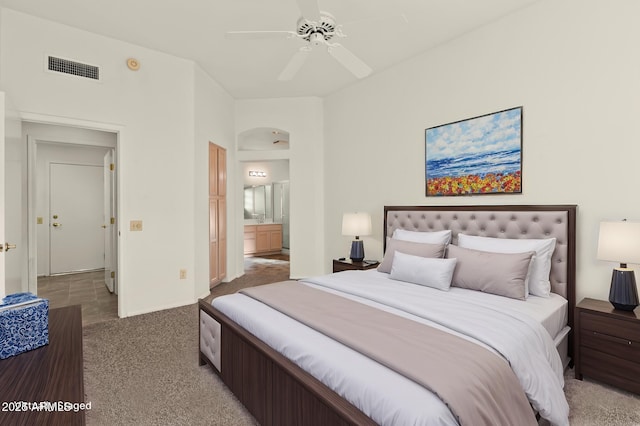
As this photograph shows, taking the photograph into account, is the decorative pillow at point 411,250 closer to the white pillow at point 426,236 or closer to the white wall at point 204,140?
the white pillow at point 426,236

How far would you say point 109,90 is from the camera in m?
3.44

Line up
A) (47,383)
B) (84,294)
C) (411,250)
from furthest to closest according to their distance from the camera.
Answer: (84,294), (411,250), (47,383)

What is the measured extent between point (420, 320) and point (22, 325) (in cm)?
177

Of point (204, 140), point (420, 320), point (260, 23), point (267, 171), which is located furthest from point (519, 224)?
point (267, 171)

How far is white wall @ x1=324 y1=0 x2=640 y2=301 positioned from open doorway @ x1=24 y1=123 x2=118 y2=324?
3989 mm

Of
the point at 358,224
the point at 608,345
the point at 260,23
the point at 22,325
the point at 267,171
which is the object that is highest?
the point at 260,23

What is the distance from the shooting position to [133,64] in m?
3.54

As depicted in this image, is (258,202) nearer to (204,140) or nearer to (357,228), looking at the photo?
(204,140)

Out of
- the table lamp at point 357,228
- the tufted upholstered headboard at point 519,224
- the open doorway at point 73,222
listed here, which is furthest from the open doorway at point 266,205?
the tufted upholstered headboard at point 519,224

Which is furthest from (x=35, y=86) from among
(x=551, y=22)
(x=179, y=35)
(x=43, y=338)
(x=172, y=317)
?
(x=551, y=22)

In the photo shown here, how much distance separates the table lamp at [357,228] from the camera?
13.4ft

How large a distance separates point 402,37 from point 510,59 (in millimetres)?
1046

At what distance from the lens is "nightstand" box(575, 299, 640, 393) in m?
2.04

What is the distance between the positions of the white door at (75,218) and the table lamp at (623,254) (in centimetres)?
700
